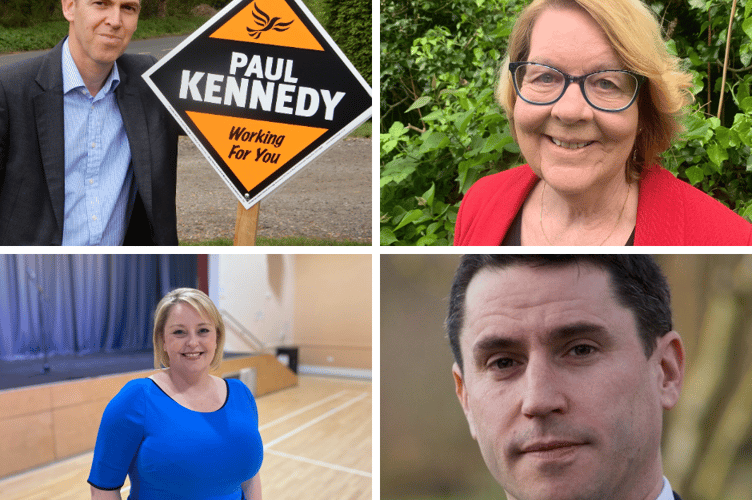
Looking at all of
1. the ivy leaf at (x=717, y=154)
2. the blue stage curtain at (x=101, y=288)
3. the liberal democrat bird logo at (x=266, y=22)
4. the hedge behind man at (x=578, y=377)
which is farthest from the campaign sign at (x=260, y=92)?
the ivy leaf at (x=717, y=154)

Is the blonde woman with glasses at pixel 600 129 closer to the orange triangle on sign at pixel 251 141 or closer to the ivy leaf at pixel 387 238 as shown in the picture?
the ivy leaf at pixel 387 238

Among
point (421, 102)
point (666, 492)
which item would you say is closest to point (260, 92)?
point (421, 102)

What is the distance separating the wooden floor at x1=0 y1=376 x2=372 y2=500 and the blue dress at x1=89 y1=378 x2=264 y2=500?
0.20ft

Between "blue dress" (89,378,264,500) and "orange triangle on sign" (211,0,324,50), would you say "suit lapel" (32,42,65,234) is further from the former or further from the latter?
"blue dress" (89,378,264,500)

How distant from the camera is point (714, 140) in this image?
106 centimetres

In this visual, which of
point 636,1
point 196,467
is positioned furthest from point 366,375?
point 636,1

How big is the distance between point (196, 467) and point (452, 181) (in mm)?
798

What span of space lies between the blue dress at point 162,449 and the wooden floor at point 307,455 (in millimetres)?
61

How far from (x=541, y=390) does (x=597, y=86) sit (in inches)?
19.6

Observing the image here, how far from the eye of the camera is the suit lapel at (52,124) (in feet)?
3.34

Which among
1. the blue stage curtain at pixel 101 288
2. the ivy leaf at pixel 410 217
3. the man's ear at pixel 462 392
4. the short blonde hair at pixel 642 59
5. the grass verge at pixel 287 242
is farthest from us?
the grass verge at pixel 287 242

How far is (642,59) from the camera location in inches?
30.6

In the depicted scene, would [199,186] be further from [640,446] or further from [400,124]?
[640,446]

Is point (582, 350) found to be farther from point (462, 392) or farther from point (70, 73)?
point (70, 73)
